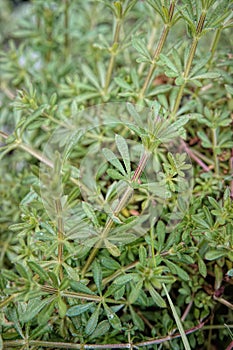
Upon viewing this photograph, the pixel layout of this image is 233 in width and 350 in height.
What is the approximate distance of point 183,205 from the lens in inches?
44.0

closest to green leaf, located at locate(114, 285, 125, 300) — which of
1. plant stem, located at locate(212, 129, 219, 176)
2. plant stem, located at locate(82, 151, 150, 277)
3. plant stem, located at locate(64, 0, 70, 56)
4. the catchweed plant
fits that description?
the catchweed plant

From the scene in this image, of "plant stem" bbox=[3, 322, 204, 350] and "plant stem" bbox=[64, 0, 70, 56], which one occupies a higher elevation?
"plant stem" bbox=[64, 0, 70, 56]

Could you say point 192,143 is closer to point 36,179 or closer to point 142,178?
point 142,178

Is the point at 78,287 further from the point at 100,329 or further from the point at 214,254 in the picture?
the point at 214,254

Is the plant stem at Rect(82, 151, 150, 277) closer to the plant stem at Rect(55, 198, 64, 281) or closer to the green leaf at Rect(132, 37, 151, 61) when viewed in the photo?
the plant stem at Rect(55, 198, 64, 281)

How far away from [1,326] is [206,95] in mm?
869

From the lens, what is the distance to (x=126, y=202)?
1.13 meters

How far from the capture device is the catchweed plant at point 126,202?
979mm

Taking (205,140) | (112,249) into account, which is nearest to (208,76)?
(205,140)

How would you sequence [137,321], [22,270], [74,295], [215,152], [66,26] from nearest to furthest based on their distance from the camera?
1. [22,270]
2. [74,295]
3. [137,321]
4. [215,152]
5. [66,26]

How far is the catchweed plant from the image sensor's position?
0.98 metres

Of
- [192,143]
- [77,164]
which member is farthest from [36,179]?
[192,143]

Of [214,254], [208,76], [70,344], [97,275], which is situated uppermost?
[208,76]

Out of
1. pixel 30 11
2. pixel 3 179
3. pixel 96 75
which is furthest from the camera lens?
pixel 30 11
